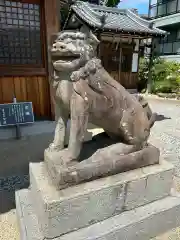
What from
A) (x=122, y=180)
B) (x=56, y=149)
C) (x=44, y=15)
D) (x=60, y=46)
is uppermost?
(x=44, y=15)

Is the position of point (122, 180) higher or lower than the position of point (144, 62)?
lower

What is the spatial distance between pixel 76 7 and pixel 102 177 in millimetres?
10678

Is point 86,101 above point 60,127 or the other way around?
above

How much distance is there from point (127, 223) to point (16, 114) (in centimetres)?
346

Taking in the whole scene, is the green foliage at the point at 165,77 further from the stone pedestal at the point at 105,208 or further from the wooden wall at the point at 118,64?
the stone pedestal at the point at 105,208

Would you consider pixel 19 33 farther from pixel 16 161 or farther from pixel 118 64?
pixel 118 64

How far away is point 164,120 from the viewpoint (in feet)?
20.6

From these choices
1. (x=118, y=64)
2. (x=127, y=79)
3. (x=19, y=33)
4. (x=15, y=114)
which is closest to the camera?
(x=15, y=114)

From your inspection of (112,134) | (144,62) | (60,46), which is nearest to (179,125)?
(112,134)

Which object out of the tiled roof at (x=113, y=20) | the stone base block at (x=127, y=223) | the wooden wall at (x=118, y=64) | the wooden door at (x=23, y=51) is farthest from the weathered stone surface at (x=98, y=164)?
the wooden wall at (x=118, y=64)

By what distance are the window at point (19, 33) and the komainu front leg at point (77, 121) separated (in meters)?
3.92

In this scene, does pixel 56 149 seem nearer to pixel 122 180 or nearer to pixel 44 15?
pixel 122 180

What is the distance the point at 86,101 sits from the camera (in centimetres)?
159

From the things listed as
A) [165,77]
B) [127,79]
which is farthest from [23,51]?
[165,77]
